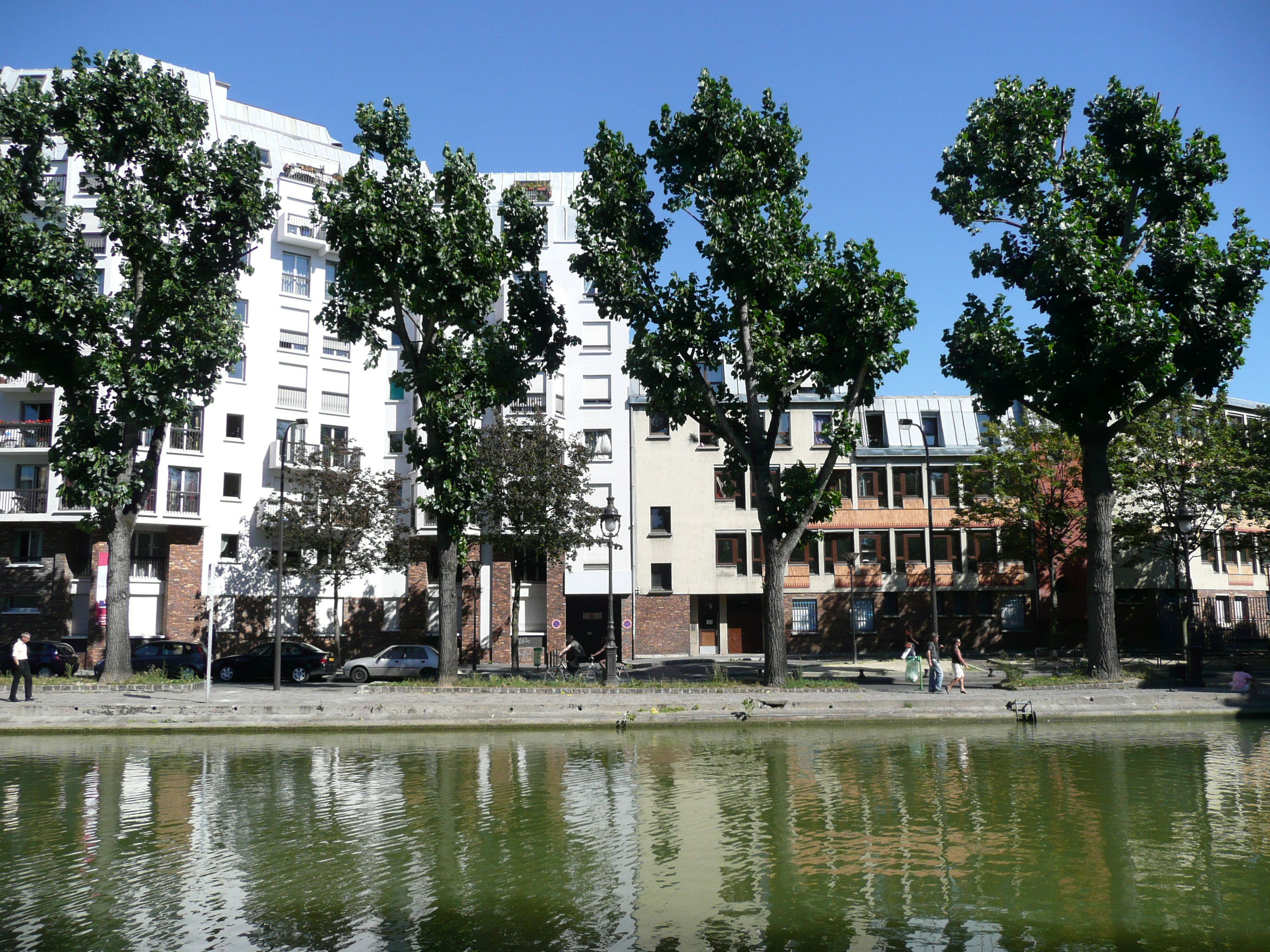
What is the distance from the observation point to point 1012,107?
25.8m

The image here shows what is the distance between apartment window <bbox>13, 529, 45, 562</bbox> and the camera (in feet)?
137

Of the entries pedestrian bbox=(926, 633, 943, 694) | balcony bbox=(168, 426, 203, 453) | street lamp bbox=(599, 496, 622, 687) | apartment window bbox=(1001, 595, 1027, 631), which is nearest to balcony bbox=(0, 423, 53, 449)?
balcony bbox=(168, 426, 203, 453)

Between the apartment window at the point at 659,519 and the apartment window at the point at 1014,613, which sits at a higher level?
the apartment window at the point at 659,519

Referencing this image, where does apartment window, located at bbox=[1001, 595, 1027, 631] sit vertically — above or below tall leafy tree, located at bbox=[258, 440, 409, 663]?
below

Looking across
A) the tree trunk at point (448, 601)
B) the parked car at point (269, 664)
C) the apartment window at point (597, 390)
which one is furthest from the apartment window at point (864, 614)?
the tree trunk at point (448, 601)

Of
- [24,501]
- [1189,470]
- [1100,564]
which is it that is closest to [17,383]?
[24,501]

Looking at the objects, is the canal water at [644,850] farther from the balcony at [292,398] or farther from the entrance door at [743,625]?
the entrance door at [743,625]

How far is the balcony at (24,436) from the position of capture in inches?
1622

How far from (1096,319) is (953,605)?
26.8 metres

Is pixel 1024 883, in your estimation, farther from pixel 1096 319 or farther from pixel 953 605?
pixel 953 605

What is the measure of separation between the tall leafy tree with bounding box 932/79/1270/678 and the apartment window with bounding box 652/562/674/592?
22.8m

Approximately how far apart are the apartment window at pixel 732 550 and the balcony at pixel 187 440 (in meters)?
24.2

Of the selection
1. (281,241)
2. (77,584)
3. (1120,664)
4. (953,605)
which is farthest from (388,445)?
(1120,664)

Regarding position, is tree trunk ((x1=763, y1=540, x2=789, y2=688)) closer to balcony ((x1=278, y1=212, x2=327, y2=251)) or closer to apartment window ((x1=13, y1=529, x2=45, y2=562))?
balcony ((x1=278, y1=212, x2=327, y2=251))
